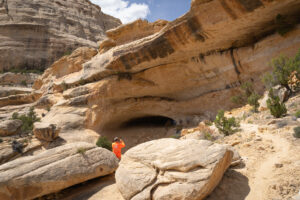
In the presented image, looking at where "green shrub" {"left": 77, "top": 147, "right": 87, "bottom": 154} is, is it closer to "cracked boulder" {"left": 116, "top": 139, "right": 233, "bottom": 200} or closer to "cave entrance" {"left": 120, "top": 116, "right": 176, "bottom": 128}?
"cracked boulder" {"left": 116, "top": 139, "right": 233, "bottom": 200}

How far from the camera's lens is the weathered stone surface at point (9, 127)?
36.9 feet

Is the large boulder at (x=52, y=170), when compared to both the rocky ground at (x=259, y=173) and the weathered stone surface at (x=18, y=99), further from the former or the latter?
the weathered stone surface at (x=18, y=99)

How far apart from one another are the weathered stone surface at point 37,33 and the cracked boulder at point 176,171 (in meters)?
33.3

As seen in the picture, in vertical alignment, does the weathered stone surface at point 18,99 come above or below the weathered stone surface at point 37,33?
below

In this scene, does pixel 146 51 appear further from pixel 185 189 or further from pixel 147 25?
pixel 185 189

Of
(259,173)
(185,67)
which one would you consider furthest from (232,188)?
(185,67)

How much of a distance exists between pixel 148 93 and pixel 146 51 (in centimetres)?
339

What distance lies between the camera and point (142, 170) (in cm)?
330

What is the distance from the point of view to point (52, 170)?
4055 millimetres

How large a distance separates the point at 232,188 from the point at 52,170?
3.84 metres

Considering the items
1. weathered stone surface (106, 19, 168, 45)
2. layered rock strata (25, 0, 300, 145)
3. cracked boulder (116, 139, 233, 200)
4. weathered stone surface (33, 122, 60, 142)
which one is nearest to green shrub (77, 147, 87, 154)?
cracked boulder (116, 139, 233, 200)

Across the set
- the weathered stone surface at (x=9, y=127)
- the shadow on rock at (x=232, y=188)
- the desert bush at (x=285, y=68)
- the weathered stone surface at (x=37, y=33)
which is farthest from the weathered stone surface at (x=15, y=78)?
the shadow on rock at (x=232, y=188)

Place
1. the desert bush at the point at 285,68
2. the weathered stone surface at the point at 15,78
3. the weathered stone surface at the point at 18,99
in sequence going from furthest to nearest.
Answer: the weathered stone surface at the point at 15,78 → the weathered stone surface at the point at 18,99 → the desert bush at the point at 285,68

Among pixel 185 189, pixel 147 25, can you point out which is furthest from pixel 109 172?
pixel 147 25
